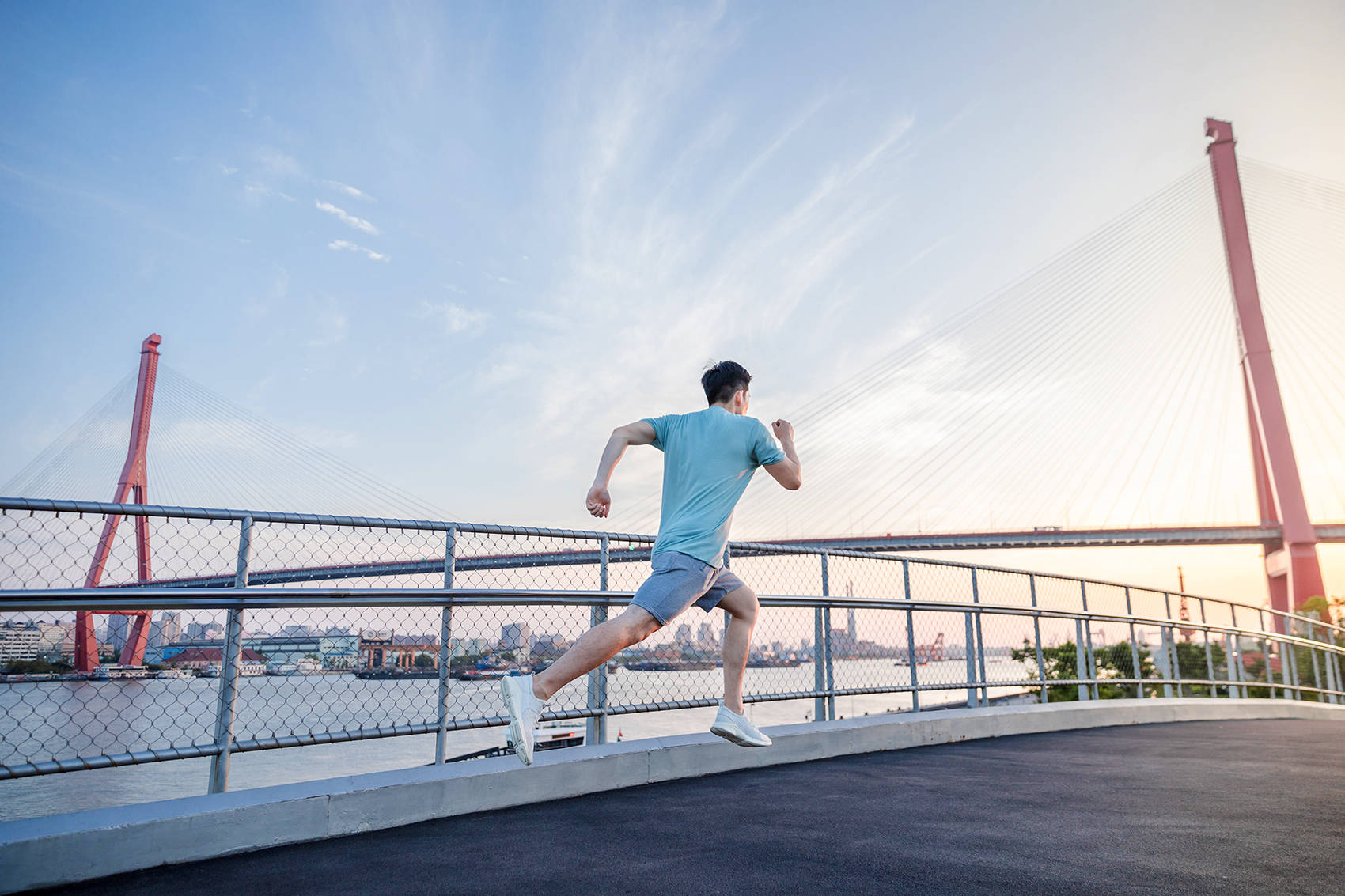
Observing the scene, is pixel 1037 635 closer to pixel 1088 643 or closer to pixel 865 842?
pixel 1088 643

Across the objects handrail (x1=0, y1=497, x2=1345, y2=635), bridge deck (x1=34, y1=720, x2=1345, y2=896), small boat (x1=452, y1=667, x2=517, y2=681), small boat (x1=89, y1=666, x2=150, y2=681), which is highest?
handrail (x1=0, y1=497, x2=1345, y2=635)

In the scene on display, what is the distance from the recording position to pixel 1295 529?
28844 millimetres

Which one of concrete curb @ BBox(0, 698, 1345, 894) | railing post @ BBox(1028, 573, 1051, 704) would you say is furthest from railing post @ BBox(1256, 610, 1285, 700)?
concrete curb @ BBox(0, 698, 1345, 894)

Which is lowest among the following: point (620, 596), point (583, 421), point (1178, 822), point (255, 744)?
point (1178, 822)

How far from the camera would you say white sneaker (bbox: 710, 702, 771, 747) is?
3.18m

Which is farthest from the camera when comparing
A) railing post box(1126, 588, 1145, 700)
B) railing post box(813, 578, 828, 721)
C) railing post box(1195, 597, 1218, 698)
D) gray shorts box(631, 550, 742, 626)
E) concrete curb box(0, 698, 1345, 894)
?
railing post box(1195, 597, 1218, 698)

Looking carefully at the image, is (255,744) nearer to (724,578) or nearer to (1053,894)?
(724,578)

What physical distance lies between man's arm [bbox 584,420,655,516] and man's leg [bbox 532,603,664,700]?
0.40 metres

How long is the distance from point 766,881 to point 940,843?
2.23 feet

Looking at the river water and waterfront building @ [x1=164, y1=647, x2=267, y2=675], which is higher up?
waterfront building @ [x1=164, y1=647, x2=267, y2=675]

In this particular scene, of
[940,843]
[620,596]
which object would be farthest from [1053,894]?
[620,596]

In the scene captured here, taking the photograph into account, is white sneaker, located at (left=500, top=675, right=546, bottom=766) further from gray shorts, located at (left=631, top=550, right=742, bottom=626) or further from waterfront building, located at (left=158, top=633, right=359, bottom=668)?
waterfront building, located at (left=158, top=633, right=359, bottom=668)

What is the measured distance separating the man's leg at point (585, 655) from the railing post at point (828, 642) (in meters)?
2.72

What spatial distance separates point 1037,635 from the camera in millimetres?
7168
